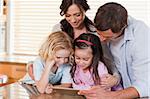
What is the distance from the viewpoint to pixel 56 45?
0.85 meters

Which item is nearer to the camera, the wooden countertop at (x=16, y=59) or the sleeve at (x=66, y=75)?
the sleeve at (x=66, y=75)

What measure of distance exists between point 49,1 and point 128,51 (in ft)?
2.20

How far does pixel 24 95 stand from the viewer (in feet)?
2.76

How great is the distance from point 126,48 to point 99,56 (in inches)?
3.8

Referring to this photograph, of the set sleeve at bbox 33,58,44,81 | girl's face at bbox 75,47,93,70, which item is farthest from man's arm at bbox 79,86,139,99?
sleeve at bbox 33,58,44,81

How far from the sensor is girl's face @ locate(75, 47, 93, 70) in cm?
82

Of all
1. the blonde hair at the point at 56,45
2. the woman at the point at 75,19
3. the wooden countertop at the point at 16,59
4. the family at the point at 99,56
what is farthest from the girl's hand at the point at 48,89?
the wooden countertop at the point at 16,59

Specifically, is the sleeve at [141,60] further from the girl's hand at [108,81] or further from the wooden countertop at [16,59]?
the wooden countertop at [16,59]

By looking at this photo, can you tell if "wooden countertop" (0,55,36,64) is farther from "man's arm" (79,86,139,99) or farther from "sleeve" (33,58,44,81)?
"man's arm" (79,86,139,99)

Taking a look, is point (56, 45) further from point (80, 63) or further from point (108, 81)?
point (108, 81)

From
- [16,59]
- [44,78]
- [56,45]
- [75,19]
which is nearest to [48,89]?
[44,78]

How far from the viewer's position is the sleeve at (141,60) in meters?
0.79

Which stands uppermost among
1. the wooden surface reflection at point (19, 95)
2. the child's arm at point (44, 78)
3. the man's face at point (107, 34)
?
the man's face at point (107, 34)

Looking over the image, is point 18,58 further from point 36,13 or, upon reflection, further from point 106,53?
point 106,53
